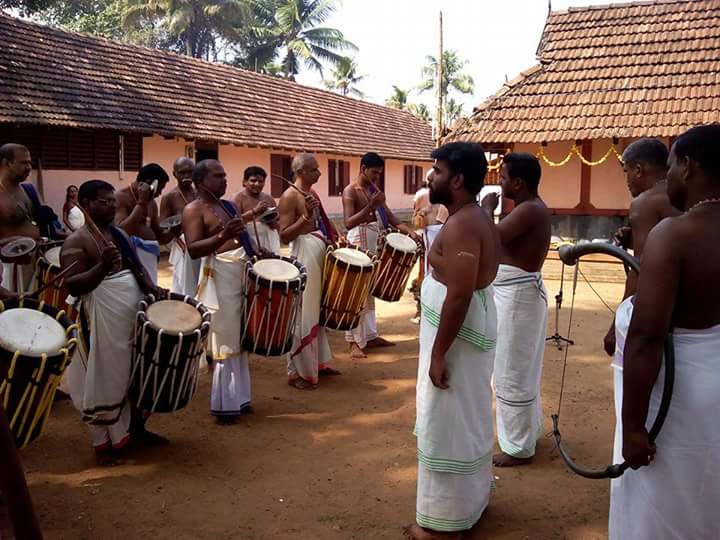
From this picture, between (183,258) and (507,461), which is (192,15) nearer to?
(183,258)

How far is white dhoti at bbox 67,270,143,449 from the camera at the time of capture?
13.6 feet

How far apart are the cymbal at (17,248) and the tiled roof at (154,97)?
9413 mm

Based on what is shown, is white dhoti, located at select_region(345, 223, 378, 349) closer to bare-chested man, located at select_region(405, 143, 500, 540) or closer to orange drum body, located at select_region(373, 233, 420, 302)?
orange drum body, located at select_region(373, 233, 420, 302)

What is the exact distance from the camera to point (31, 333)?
322 cm

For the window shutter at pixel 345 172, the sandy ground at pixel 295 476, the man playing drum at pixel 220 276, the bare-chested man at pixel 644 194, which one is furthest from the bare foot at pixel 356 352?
the window shutter at pixel 345 172

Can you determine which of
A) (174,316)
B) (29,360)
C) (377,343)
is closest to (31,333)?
(29,360)

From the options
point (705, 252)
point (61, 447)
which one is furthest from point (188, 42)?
point (705, 252)

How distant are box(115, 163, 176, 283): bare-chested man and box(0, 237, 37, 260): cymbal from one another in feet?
2.86

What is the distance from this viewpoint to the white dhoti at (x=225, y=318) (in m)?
5.11

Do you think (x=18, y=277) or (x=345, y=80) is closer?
(x=18, y=277)

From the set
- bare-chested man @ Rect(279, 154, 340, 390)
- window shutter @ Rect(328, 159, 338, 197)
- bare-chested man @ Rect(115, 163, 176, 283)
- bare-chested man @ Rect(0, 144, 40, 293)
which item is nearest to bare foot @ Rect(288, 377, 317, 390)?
bare-chested man @ Rect(279, 154, 340, 390)

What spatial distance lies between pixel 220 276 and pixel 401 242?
257cm

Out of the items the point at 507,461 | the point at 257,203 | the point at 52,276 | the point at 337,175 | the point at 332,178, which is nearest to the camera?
the point at 507,461

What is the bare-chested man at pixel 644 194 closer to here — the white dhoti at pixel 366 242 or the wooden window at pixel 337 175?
the white dhoti at pixel 366 242
